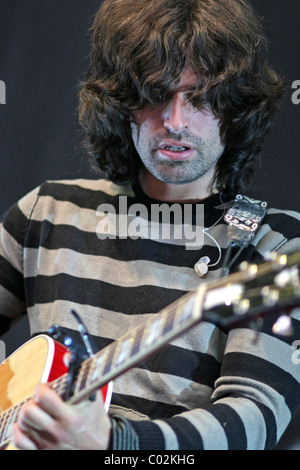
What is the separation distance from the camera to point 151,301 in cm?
170

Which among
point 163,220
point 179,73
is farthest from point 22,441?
point 179,73

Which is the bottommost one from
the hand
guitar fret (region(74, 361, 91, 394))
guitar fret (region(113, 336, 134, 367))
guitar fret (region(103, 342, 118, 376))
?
the hand

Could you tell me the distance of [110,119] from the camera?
1.88 m

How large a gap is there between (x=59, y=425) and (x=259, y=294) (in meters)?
0.40

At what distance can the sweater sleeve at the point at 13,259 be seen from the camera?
1.95 metres

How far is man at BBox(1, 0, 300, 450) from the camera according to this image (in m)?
1.53

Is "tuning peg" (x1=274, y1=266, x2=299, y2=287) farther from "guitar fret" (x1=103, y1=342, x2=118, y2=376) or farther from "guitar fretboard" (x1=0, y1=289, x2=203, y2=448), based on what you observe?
"guitar fret" (x1=103, y1=342, x2=118, y2=376)

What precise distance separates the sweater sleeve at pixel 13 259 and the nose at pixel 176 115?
52 centimetres

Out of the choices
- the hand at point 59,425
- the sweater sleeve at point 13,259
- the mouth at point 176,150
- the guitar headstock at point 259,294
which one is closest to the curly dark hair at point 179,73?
the mouth at point 176,150

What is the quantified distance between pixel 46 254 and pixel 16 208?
20 cm

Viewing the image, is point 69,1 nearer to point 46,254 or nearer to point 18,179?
point 18,179

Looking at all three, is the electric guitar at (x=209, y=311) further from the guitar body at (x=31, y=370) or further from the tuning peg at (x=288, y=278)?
the guitar body at (x=31, y=370)

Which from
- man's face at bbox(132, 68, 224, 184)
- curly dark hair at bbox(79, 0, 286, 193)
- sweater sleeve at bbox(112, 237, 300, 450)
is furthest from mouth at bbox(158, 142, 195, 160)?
sweater sleeve at bbox(112, 237, 300, 450)
